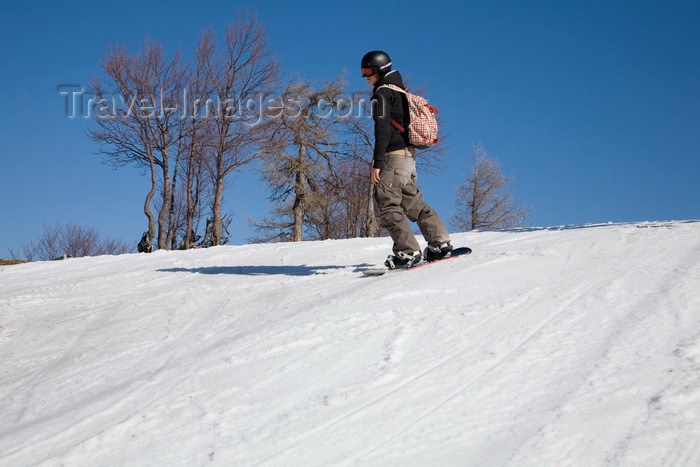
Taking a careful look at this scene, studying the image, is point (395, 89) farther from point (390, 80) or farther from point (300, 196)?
point (300, 196)

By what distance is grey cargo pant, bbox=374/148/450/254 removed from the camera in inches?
211

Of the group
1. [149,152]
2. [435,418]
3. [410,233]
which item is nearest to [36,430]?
[435,418]

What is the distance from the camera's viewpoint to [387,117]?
529 cm

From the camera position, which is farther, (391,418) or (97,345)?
(97,345)

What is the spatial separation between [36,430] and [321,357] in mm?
1404

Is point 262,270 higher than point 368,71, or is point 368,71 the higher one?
point 368,71

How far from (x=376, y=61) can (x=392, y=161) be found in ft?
3.17

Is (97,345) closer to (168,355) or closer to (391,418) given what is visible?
(168,355)

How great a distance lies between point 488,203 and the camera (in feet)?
83.6

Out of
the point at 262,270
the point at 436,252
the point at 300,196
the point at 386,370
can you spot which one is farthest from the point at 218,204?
the point at 386,370

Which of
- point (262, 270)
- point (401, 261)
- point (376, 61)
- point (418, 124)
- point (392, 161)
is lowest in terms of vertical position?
point (262, 270)

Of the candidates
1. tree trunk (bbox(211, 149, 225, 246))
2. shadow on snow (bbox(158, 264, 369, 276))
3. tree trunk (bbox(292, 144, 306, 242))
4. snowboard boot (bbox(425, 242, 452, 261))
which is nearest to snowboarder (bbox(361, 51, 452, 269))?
snowboard boot (bbox(425, 242, 452, 261))

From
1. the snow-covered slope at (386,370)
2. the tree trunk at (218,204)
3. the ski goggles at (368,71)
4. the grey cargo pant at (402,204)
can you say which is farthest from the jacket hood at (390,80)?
the tree trunk at (218,204)

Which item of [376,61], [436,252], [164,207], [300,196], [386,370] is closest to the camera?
[386,370]
